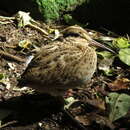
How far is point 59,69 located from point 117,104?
80 cm

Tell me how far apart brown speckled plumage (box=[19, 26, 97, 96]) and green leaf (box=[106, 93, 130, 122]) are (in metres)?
0.42

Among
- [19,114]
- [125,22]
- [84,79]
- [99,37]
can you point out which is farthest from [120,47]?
[19,114]

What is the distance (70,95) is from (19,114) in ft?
2.29

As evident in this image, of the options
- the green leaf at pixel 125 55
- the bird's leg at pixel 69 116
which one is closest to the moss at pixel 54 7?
the green leaf at pixel 125 55

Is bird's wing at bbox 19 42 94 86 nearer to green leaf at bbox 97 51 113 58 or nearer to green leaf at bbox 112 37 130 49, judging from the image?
green leaf at bbox 97 51 113 58

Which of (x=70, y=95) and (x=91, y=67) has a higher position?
(x=91, y=67)

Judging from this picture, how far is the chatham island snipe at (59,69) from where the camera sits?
4770mm

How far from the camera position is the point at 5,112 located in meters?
5.12

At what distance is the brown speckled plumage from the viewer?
4.77 m

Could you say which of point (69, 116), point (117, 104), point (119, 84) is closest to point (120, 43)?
point (119, 84)

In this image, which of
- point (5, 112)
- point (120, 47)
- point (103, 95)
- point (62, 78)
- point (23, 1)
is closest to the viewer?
point (62, 78)

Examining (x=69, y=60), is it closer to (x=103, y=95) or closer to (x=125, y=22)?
(x=103, y=95)

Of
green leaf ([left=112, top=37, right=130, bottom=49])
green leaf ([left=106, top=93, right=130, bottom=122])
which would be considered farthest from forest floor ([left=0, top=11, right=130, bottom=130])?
green leaf ([left=112, top=37, right=130, bottom=49])

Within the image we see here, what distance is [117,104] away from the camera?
16.6ft
